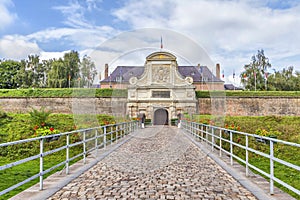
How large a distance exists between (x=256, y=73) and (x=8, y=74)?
4803 cm

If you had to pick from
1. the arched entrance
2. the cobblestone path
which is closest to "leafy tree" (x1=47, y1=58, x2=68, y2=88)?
the arched entrance

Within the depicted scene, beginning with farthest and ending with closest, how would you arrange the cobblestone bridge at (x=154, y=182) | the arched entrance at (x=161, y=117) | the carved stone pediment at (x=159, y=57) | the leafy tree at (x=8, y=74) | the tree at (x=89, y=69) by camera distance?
the leafy tree at (x=8, y=74) < the arched entrance at (x=161, y=117) < the carved stone pediment at (x=159, y=57) < the tree at (x=89, y=69) < the cobblestone bridge at (x=154, y=182)

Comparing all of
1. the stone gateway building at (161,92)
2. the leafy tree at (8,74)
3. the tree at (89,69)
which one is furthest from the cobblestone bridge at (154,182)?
the leafy tree at (8,74)

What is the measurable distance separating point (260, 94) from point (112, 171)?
35761 millimetres

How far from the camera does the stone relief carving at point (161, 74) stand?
38062 millimetres

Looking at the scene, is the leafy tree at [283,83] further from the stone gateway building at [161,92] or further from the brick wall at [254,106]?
the stone gateway building at [161,92]

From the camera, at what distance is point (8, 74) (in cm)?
5625

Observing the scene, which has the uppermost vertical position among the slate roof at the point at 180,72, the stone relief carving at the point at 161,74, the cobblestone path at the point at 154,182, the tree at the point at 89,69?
the slate roof at the point at 180,72

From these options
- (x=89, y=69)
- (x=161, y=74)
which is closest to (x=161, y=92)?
(x=161, y=74)

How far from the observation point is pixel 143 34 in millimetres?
10227

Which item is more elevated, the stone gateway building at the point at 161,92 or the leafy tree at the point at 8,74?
the leafy tree at the point at 8,74

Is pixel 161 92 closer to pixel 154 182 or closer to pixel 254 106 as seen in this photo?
pixel 254 106

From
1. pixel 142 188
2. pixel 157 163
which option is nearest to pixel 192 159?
pixel 157 163

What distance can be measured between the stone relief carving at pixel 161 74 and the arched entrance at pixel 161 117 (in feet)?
13.2
